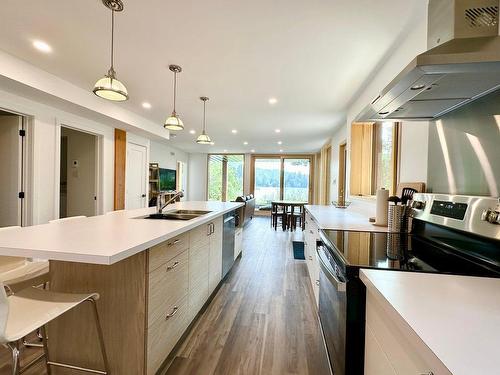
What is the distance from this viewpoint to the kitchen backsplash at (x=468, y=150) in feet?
3.62

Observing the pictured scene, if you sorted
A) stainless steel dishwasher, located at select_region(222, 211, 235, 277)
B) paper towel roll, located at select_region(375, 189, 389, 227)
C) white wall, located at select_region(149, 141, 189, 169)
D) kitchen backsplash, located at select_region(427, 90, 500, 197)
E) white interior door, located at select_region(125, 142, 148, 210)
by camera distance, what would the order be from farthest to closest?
white wall, located at select_region(149, 141, 189, 169) < white interior door, located at select_region(125, 142, 148, 210) < stainless steel dishwasher, located at select_region(222, 211, 235, 277) < paper towel roll, located at select_region(375, 189, 389, 227) < kitchen backsplash, located at select_region(427, 90, 500, 197)

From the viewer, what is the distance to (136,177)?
18.6 ft

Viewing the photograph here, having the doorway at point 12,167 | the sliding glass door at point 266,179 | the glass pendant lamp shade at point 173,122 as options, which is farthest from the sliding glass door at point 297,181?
the doorway at point 12,167

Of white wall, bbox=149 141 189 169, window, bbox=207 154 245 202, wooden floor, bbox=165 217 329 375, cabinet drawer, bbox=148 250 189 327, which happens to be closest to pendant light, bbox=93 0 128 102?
cabinet drawer, bbox=148 250 189 327

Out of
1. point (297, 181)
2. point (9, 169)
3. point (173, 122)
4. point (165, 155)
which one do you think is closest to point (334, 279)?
point (173, 122)

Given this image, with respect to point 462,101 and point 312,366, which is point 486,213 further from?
point 312,366

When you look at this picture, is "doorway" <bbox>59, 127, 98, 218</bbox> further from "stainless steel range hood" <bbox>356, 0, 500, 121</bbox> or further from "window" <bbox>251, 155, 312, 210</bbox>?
"window" <bbox>251, 155, 312, 210</bbox>

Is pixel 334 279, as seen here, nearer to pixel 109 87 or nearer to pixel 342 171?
pixel 109 87

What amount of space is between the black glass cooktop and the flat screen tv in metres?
6.97

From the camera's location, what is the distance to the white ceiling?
185 cm

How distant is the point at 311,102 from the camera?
3.86 m

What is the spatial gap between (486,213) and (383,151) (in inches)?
86.0

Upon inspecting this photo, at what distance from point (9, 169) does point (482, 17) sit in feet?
16.3

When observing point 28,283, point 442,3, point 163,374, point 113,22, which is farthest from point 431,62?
point 28,283
